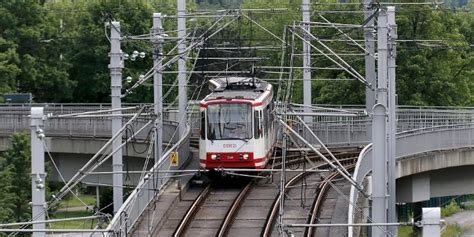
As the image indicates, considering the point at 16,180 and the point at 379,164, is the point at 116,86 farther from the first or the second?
the point at 16,180

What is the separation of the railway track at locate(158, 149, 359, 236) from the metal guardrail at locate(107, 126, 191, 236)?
0.76 m

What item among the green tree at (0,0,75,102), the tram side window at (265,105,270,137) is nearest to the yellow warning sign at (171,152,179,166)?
the tram side window at (265,105,270,137)

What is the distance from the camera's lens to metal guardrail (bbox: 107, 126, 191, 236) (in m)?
27.7

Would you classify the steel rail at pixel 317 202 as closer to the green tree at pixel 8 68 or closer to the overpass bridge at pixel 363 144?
the overpass bridge at pixel 363 144

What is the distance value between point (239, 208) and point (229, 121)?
9.85 feet

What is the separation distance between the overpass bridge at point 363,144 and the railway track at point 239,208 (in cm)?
112

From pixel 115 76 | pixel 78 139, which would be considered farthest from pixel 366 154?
pixel 78 139

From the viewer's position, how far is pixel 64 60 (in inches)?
2704

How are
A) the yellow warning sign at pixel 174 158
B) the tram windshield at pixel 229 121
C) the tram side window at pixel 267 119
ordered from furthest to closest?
the tram side window at pixel 267 119 < the tram windshield at pixel 229 121 < the yellow warning sign at pixel 174 158

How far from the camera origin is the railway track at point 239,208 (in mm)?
31266

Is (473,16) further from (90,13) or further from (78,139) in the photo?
(78,139)

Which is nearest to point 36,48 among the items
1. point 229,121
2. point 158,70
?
point 229,121

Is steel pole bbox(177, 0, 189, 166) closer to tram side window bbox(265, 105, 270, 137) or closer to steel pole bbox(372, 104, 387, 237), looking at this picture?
tram side window bbox(265, 105, 270, 137)

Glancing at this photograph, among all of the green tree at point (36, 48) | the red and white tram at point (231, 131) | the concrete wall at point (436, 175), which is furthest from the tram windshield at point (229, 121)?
the green tree at point (36, 48)
